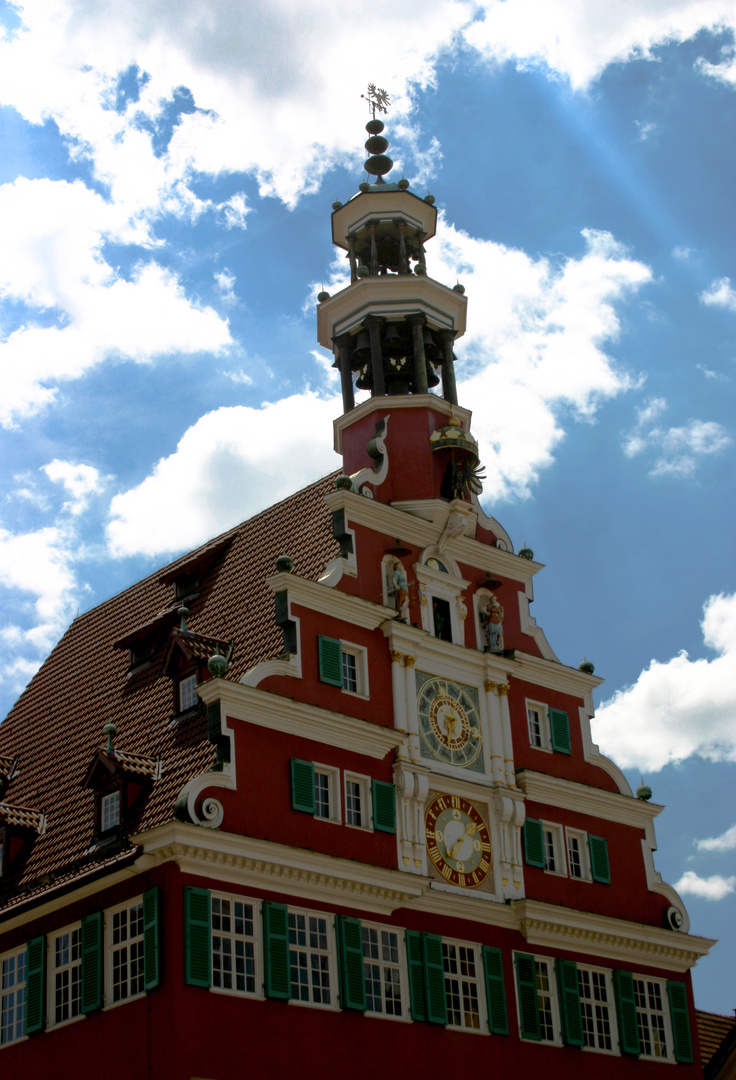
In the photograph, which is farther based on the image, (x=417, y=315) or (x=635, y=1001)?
(x=417, y=315)

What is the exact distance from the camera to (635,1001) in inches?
1499

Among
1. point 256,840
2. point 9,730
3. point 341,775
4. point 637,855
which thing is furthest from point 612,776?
point 9,730

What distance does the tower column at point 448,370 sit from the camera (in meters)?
42.9

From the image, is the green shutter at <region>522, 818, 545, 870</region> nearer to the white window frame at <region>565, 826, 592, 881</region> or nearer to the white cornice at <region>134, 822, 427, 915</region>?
the white window frame at <region>565, 826, 592, 881</region>

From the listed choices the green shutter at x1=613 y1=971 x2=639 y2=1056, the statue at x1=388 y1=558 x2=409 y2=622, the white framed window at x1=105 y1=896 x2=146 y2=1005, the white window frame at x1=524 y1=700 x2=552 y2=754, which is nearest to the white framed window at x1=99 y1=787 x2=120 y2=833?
the white framed window at x1=105 y1=896 x2=146 y2=1005

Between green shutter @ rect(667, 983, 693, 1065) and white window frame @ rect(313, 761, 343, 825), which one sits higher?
white window frame @ rect(313, 761, 343, 825)

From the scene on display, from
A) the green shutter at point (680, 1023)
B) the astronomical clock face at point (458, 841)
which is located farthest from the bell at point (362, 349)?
the green shutter at point (680, 1023)

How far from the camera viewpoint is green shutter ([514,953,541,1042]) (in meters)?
35.1

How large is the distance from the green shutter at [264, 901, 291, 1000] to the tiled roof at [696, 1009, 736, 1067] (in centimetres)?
1623

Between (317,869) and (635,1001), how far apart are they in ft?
35.4

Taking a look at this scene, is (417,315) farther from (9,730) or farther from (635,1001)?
(635,1001)

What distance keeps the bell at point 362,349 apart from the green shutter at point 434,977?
16.9 meters

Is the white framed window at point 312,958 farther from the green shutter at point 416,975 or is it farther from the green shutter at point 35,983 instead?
the green shutter at point 35,983

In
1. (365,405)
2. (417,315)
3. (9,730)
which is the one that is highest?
(417,315)
